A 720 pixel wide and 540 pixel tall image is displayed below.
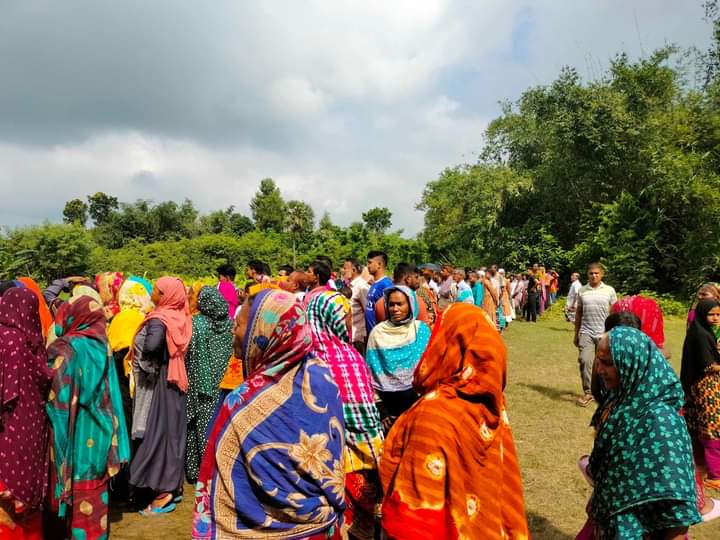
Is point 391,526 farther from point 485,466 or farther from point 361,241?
point 361,241

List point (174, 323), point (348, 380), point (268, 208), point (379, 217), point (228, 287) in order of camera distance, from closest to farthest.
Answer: point (348, 380) < point (174, 323) < point (228, 287) < point (268, 208) < point (379, 217)

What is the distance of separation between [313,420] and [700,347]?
13.1ft

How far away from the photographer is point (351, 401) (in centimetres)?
296

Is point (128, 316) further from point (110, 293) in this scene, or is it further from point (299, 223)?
point (299, 223)

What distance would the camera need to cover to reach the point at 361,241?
33.7 metres

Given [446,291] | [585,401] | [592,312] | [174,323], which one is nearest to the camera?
[174,323]

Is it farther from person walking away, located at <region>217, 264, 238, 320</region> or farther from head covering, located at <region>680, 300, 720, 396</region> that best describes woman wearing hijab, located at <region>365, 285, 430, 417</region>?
person walking away, located at <region>217, 264, 238, 320</region>

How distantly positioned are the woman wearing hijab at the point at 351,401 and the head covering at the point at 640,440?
125cm

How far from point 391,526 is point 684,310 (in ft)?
67.5

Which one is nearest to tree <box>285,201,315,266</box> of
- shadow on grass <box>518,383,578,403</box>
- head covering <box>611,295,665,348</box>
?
shadow on grass <box>518,383,578,403</box>

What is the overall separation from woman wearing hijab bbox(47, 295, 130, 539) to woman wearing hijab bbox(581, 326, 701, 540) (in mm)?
3036

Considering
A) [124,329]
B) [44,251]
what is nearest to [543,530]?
[124,329]

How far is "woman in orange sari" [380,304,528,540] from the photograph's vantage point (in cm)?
195

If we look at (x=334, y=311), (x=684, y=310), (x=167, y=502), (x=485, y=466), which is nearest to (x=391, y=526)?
(x=485, y=466)
